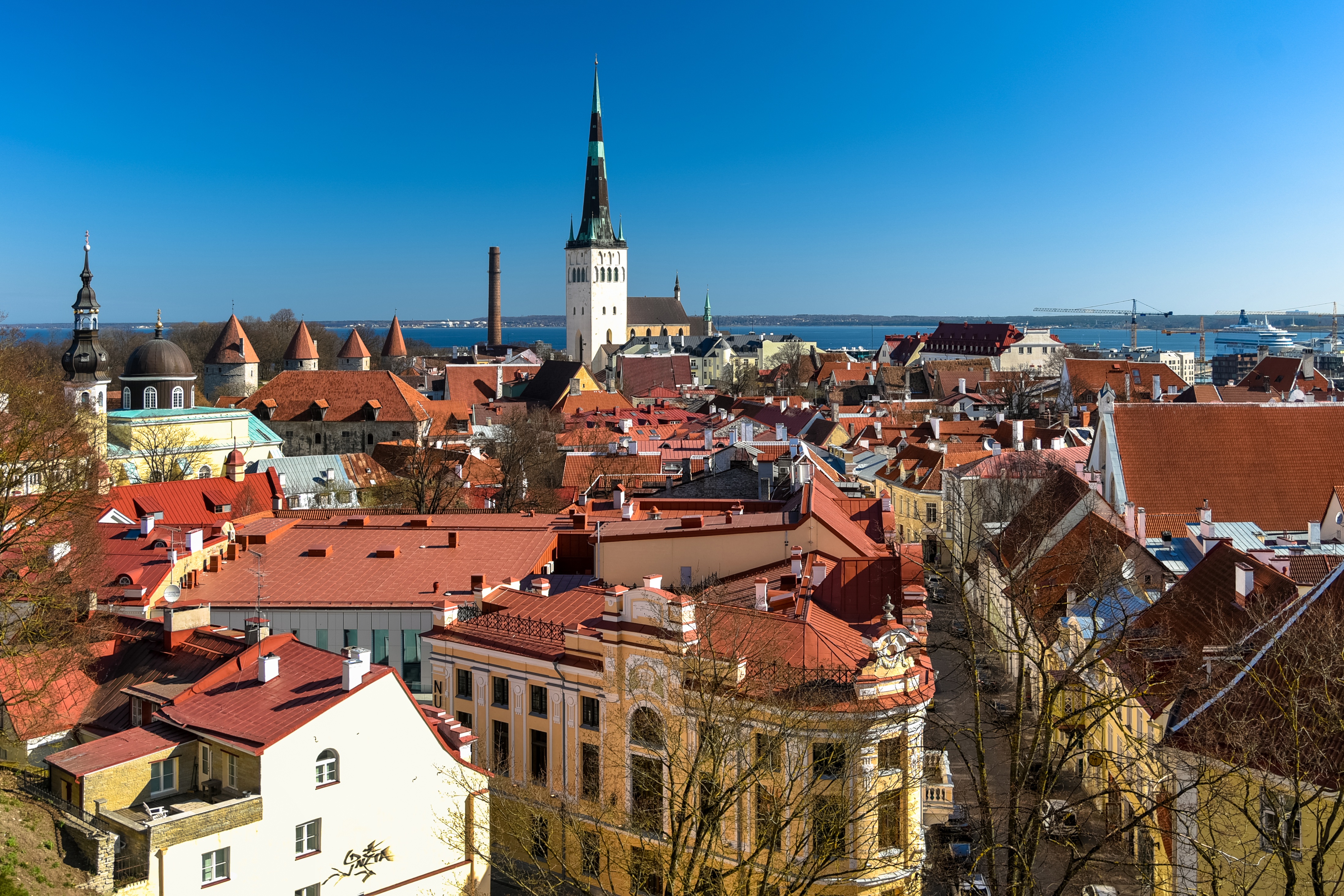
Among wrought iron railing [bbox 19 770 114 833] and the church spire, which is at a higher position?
the church spire

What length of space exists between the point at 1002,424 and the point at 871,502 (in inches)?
1034

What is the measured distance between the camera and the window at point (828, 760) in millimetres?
18967

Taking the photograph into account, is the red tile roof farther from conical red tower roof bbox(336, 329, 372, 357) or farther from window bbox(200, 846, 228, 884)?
conical red tower roof bbox(336, 329, 372, 357)

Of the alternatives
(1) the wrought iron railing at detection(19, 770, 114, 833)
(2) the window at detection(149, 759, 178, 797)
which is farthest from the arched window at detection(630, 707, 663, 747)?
(1) the wrought iron railing at detection(19, 770, 114, 833)

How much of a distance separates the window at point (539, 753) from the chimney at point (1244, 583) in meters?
12.1

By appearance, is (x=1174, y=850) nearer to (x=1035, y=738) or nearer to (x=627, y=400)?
(x=1035, y=738)

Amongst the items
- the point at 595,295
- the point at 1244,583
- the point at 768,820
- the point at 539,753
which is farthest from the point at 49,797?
the point at 595,295

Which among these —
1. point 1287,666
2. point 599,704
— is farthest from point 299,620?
point 1287,666

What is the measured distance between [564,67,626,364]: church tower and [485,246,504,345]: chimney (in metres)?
23.3

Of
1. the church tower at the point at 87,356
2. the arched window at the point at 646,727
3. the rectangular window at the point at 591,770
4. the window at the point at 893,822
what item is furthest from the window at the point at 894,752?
the church tower at the point at 87,356

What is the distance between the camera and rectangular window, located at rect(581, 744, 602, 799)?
2208cm

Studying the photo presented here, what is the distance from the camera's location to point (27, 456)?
25.1 meters

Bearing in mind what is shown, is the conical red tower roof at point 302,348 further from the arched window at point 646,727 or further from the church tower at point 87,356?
the arched window at point 646,727

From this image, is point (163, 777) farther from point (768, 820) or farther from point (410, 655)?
point (768, 820)
